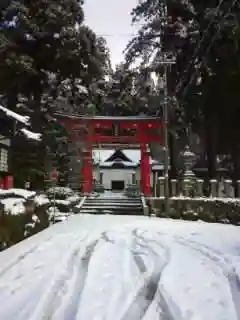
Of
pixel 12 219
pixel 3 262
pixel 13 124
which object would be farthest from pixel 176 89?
pixel 3 262

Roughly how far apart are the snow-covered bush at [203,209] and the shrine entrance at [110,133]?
526cm

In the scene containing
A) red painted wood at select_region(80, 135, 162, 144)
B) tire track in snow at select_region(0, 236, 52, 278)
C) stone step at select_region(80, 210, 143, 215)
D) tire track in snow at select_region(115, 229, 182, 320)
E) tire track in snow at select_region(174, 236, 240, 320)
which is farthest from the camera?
red painted wood at select_region(80, 135, 162, 144)

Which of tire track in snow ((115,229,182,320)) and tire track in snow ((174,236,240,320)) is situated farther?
tire track in snow ((174,236,240,320))

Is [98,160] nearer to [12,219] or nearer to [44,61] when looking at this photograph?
[44,61]

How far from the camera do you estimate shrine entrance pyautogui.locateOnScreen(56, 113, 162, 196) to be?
23.1m

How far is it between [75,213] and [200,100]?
943 cm

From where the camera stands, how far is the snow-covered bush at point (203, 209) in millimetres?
14530

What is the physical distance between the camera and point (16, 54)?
20562 mm

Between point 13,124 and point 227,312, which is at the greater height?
point 13,124

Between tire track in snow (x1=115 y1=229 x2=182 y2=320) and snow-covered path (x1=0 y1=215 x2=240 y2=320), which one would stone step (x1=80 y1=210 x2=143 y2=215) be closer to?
snow-covered path (x1=0 y1=215 x2=240 y2=320)

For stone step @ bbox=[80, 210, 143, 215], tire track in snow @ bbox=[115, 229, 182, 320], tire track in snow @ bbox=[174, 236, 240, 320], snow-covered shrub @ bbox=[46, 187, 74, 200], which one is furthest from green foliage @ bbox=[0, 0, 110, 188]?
tire track in snow @ bbox=[115, 229, 182, 320]

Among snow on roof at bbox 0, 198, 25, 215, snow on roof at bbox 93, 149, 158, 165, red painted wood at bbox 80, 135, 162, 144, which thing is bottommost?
snow on roof at bbox 0, 198, 25, 215

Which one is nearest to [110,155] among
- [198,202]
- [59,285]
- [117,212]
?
[117,212]

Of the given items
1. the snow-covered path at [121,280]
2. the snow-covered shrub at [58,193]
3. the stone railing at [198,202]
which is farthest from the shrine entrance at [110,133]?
the snow-covered path at [121,280]
